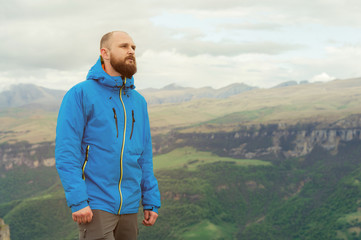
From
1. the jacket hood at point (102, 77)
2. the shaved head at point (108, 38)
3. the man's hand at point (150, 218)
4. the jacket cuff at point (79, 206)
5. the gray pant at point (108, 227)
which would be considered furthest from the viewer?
the man's hand at point (150, 218)

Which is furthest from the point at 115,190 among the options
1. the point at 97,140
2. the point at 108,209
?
the point at 97,140

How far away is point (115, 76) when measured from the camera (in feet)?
27.8

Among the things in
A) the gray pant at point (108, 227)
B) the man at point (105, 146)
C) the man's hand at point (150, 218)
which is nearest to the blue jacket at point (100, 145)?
the man at point (105, 146)

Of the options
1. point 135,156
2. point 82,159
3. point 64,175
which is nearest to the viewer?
point 64,175

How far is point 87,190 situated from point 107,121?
127 centimetres

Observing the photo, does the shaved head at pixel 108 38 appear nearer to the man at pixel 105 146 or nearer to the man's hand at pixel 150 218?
the man at pixel 105 146

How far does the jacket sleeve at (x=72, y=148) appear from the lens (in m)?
7.30

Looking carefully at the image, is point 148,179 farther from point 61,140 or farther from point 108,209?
point 61,140

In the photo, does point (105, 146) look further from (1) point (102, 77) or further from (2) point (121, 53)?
(2) point (121, 53)

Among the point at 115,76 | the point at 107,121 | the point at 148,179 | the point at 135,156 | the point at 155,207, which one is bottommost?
the point at 155,207

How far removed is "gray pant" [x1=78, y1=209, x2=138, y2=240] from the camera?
7684 millimetres

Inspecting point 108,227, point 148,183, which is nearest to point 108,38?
point 148,183

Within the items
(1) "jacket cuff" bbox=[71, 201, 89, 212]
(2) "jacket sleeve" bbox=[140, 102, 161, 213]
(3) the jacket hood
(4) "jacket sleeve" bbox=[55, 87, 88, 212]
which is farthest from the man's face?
(1) "jacket cuff" bbox=[71, 201, 89, 212]

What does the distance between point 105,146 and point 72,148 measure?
0.63 m
